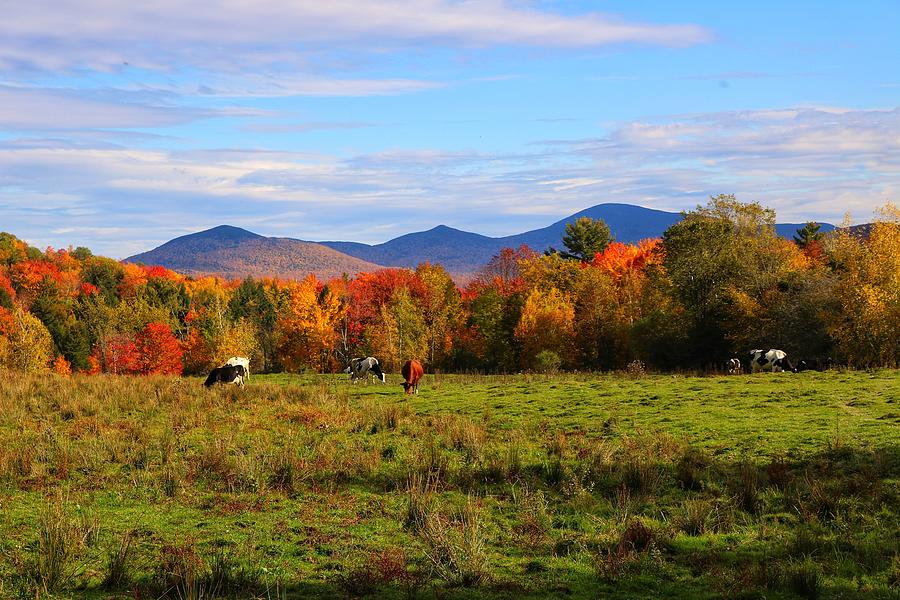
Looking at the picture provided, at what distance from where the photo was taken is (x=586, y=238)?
92938mm

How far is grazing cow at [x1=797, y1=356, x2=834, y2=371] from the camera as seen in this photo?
35.7 meters

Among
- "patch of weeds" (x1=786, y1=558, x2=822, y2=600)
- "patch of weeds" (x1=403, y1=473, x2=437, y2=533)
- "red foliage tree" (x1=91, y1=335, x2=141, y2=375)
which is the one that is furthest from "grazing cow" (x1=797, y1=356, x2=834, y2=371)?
"red foliage tree" (x1=91, y1=335, x2=141, y2=375)

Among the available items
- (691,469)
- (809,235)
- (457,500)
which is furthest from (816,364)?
(809,235)

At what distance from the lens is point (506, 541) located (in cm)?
1058

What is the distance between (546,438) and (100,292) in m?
97.7

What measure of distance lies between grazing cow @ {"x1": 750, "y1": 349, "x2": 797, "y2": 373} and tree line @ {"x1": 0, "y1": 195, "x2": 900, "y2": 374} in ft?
12.5

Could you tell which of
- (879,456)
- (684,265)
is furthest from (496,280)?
(879,456)

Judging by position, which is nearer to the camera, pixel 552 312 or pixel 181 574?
pixel 181 574

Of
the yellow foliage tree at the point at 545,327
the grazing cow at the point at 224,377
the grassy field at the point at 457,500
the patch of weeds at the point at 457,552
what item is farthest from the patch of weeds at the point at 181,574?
the yellow foliage tree at the point at 545,327

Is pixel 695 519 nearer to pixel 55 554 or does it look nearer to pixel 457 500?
pixel 457 500

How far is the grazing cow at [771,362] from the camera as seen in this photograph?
35.2 metres

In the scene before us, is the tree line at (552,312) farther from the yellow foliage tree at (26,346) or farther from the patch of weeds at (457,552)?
the patch of weeds at (457,552)

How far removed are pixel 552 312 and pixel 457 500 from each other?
4786cm

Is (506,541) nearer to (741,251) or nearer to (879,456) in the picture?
(879,456)
